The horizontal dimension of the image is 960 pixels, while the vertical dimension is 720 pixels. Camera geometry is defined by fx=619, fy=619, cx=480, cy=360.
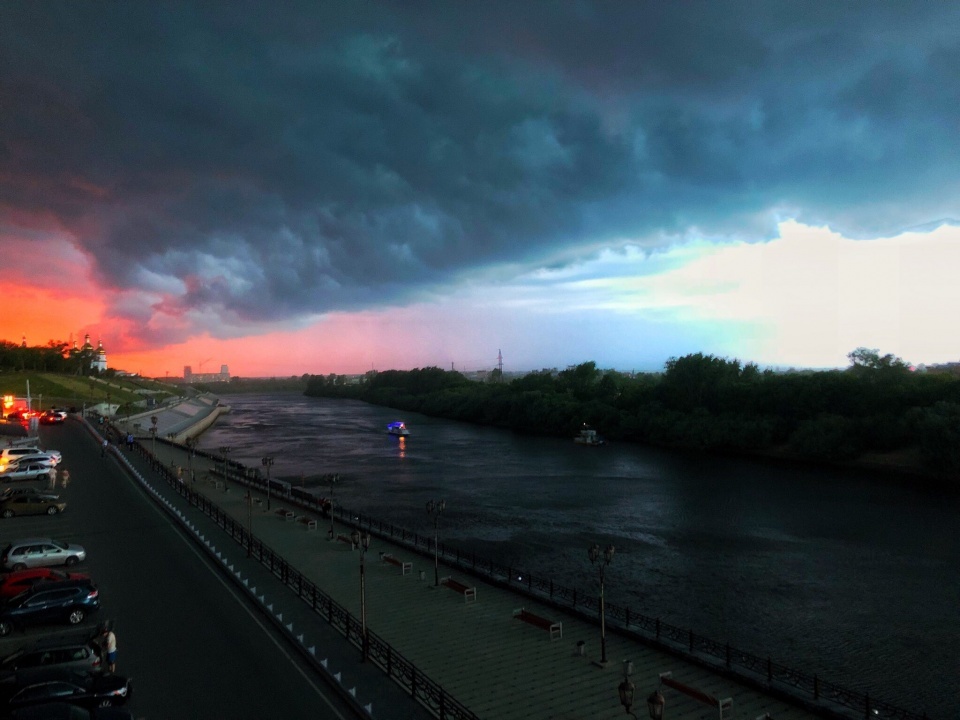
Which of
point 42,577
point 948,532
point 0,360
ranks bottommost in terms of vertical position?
point 948,532

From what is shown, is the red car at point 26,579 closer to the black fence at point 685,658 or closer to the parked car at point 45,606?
the parked car at point 45,606

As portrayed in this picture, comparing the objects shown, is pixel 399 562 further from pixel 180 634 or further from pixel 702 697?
pixel 702 697

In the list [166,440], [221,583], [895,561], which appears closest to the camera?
[221,583]

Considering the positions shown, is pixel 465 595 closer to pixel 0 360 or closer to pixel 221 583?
pixel 221 583

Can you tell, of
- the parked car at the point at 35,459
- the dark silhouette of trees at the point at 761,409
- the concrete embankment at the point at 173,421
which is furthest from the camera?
the concrete embankment at the point at 173,421

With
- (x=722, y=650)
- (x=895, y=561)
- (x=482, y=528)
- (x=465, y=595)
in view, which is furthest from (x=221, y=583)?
(x=895, y=561)

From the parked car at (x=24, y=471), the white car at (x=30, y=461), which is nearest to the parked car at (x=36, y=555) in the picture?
the parked car at (x=24, y=471)

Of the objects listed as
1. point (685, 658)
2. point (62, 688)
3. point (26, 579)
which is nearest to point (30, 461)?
point (26, 579)
